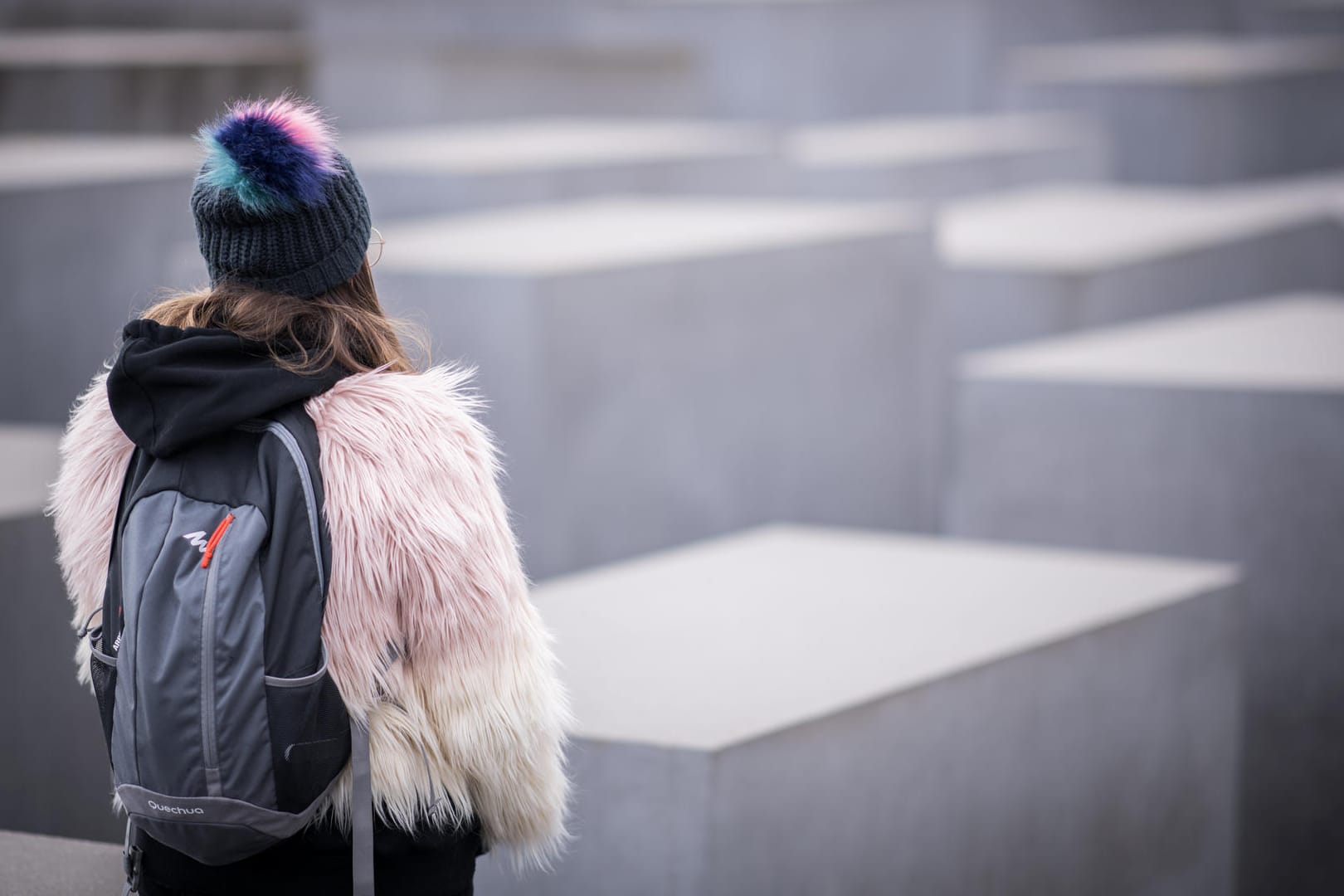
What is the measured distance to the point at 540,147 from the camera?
1076 cm

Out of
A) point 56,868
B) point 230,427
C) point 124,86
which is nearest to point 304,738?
point 230,427

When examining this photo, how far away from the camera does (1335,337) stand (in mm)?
6477

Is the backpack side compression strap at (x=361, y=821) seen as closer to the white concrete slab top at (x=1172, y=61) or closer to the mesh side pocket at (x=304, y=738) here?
the mesh side pocket at (x=304, y=738)

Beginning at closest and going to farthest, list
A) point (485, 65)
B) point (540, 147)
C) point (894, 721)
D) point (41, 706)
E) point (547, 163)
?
point (894, 721) → point (41, 706) → point (547, 163) → point (540, 147) → point (485, 65)

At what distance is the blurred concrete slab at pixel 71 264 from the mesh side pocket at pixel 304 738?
5961 mm

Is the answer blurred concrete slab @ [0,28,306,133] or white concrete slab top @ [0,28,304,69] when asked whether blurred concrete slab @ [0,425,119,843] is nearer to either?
blurred concrete slab @ [0,28,306,133]

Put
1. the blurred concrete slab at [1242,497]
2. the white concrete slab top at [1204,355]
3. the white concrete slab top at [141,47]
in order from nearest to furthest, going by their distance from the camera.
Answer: the blurred concrete slab at [1242,497] → the white concrete slab top at [1204,355] → the white concrete slab top at [141,47]

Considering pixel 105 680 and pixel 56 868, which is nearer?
pixel 105 680

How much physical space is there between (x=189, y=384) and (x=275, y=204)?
0.77 feet

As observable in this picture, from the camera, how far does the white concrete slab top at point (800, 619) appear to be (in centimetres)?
327

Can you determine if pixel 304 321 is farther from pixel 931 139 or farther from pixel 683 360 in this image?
pixel 931 139

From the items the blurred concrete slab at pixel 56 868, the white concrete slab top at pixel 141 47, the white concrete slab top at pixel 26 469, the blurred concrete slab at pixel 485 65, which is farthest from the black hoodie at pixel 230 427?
the blurred concrete slab at pixel 485 65

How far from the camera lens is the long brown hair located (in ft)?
6.60

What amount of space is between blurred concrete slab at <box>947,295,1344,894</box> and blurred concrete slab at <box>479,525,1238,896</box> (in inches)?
40.5
